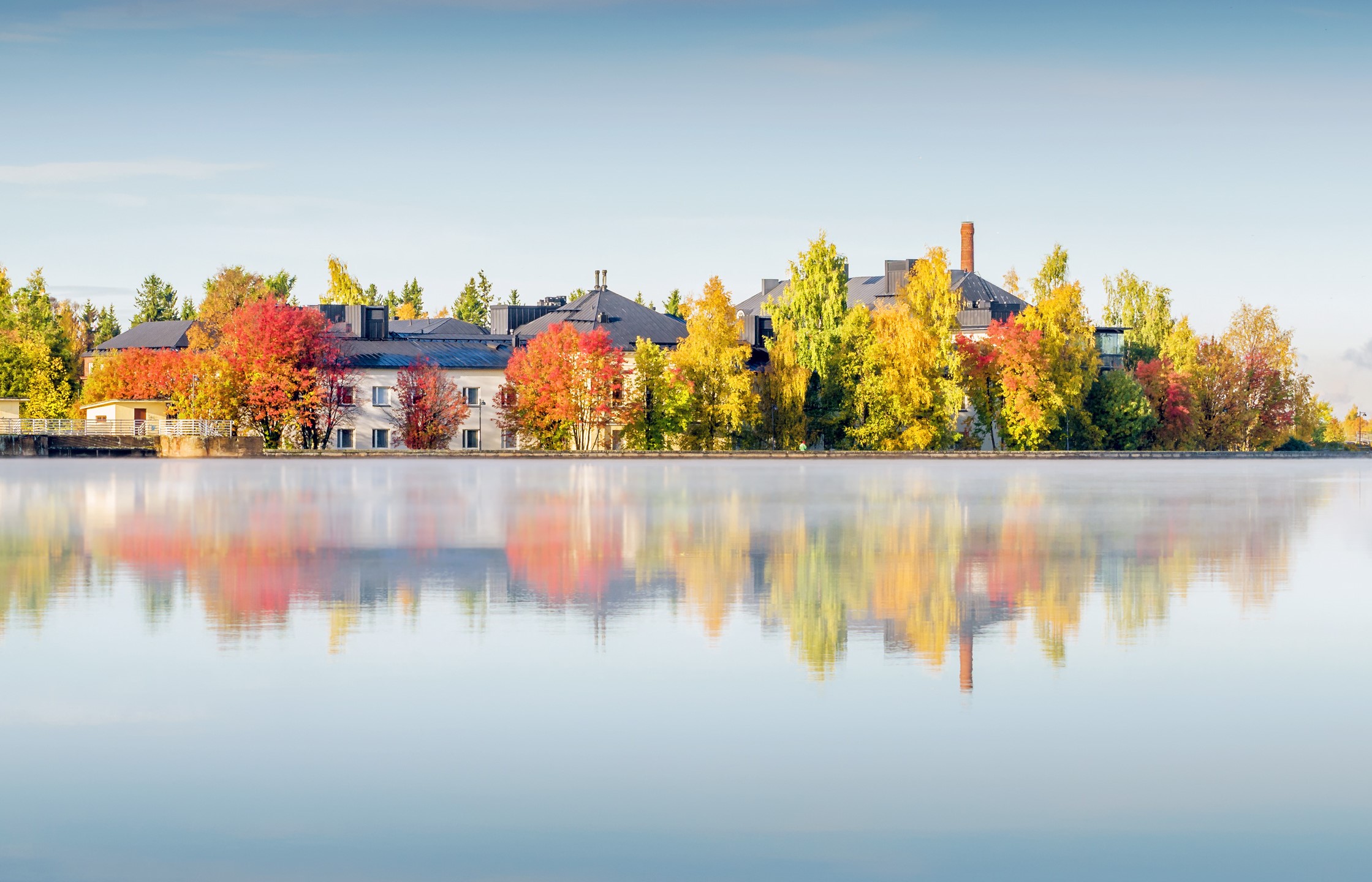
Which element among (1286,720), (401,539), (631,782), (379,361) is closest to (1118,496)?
(401,539)

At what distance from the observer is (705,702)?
8039 mm

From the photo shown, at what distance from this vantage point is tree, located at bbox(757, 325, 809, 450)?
76750 mm

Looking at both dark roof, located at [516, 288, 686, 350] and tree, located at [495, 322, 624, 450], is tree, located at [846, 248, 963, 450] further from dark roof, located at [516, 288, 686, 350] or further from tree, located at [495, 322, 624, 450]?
dark roof, located at [516, 288, 686, 350]

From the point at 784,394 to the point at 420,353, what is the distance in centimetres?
2662

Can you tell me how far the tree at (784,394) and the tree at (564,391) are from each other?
9.65m

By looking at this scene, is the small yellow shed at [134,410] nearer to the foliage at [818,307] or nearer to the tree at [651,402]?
the tree at [651,402]

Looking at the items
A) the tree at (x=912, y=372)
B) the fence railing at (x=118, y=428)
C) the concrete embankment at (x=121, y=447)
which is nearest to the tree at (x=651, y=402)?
the tree at (x=912, y=372)

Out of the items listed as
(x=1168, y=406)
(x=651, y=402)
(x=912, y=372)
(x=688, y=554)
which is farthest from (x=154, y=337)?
(x=688, y=554)

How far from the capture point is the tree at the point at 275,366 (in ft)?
273

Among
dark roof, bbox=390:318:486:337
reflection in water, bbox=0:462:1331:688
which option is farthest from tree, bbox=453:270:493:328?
reflection in water, bbox=0:462:1331:688

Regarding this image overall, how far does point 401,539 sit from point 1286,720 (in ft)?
41.8

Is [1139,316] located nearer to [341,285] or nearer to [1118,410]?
[1118,410]

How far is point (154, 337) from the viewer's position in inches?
5064

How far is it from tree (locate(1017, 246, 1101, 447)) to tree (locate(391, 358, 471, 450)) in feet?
99.8
